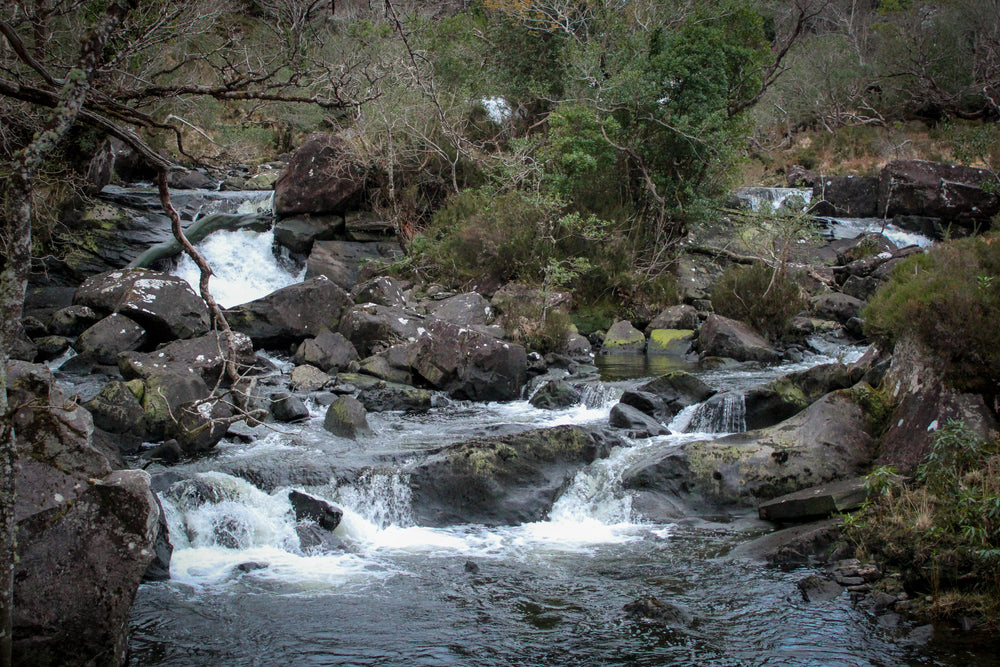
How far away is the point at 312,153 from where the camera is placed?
20.3m

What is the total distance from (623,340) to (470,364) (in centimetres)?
483

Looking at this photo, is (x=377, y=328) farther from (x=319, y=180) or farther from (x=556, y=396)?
(x=319, y=180)

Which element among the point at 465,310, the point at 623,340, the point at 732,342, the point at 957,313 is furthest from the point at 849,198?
the point at 957,313

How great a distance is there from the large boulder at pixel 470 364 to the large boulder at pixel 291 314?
8.27ft

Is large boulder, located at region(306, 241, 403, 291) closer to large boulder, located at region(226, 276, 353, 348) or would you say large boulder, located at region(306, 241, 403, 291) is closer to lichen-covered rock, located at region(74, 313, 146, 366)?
large boulder, located at region(226, 276, 353, 348)

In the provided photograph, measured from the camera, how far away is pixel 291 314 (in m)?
14.3

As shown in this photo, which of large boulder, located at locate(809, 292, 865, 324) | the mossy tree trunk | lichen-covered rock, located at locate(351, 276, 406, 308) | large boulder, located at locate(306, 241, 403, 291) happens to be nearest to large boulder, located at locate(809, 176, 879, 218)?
large boulder, located at locate(809, 292, 865, 324)

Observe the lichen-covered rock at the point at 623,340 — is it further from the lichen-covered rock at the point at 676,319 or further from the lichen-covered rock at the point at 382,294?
the lichen-covered rock at the point at 382,294

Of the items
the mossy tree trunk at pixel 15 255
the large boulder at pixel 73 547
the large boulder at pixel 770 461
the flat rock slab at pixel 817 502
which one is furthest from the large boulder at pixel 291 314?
A: the mossy tree trunk at pixel 15 255

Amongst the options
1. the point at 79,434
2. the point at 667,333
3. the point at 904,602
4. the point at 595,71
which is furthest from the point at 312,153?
the point at 904,602

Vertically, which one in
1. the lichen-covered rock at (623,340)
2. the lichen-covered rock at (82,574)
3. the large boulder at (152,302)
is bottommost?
the lichen-covered rock at (623,340)

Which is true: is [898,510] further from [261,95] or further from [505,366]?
[505,366]

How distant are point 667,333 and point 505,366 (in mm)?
5013

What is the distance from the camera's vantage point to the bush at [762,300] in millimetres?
15703
